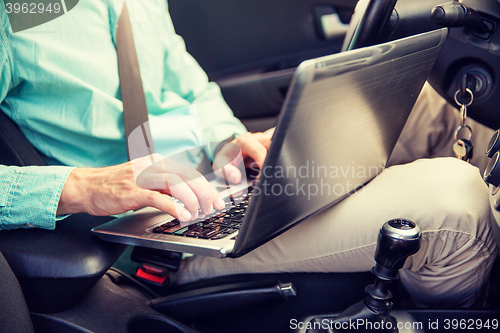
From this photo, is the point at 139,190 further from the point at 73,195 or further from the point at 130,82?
the point at 130,82

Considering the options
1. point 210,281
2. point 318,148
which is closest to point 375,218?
point 318,148

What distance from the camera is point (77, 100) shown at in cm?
73

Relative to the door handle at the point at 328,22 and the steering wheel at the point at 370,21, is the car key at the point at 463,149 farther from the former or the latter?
the door handle at the point at 328,22

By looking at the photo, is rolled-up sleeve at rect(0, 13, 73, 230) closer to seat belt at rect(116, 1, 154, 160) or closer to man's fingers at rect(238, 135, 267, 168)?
seat belt at rect(116, 1, 154, 160)

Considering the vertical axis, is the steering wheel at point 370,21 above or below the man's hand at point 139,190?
above

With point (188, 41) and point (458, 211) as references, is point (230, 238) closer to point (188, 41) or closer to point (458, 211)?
point (458, 211)

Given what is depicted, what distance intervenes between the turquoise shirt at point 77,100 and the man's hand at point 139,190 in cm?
3

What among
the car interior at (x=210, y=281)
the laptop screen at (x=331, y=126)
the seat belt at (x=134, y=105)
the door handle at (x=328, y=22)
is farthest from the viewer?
the door handle at (x=328, y=22)

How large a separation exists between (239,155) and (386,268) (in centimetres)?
46

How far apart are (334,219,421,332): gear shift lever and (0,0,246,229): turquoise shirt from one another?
1.47 ft

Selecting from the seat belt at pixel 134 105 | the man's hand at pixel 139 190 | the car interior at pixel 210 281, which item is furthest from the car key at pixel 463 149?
the seat belt at pixel 134 105

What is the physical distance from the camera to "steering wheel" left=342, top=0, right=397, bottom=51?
1.89ft

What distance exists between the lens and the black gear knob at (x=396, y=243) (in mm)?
427

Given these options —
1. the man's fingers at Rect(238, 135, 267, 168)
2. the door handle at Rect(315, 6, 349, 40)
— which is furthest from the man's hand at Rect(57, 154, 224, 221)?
the door handle at Rect(315, 6, 349, 40)
